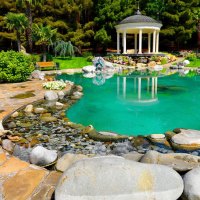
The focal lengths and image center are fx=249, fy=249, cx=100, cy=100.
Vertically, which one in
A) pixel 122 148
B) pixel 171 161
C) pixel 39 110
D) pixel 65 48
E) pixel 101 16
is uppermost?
pixel 101 16

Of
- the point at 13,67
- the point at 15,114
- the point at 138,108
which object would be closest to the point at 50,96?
the point at 15,114

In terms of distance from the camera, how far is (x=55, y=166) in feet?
14.7

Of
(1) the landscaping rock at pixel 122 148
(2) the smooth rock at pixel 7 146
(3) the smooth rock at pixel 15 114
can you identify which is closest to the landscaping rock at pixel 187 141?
(1) the landscaping rock at pixel 122 148

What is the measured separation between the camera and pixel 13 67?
44.0 ft

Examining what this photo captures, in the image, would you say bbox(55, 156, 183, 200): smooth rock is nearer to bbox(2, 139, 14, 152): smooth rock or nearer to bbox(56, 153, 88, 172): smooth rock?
bbox(56, 153, 88, 172): smooth rock

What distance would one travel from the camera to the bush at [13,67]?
13309mm

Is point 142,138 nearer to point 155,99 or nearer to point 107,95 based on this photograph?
point 155,99

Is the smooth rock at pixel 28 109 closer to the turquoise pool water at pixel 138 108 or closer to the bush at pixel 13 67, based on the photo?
the turquoise pool water at pixel 138 108

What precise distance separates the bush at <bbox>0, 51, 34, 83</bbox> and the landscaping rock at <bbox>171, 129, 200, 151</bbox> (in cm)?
1010

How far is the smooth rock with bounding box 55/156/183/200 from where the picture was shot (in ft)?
10.0

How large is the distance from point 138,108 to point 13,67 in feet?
24.5

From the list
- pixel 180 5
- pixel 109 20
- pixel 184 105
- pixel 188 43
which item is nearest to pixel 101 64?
pixel 109 20

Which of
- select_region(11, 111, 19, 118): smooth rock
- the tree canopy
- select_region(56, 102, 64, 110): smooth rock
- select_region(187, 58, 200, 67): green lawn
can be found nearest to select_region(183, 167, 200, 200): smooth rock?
select_region(11, 111, 19, 118): smooth rock

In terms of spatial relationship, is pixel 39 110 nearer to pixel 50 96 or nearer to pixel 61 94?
pixel 50 96
